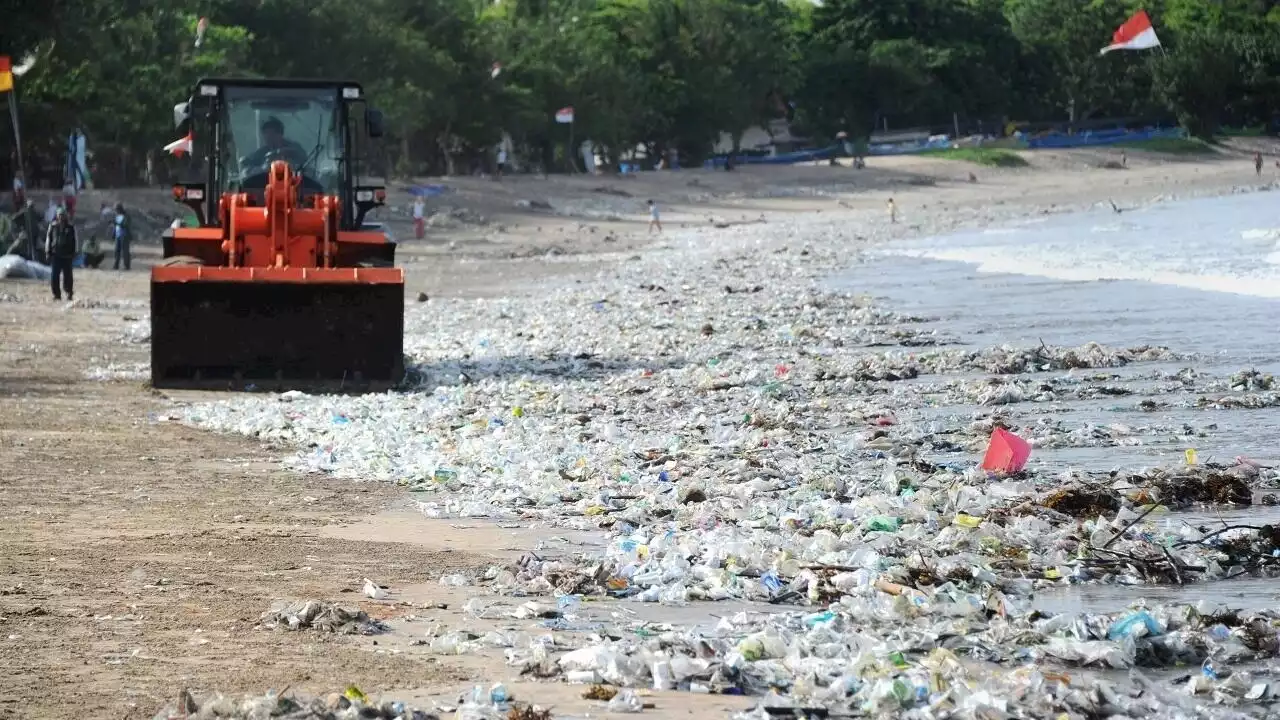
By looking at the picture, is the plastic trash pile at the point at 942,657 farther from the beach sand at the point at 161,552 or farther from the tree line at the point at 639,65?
the tree line at the point at 639,65

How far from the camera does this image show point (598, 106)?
74688 millimetres

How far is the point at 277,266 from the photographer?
15570mm

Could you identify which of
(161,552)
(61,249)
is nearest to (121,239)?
(61,249)

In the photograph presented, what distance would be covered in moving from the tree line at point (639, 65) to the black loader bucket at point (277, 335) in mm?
18533

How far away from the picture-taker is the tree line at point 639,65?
42.8 m

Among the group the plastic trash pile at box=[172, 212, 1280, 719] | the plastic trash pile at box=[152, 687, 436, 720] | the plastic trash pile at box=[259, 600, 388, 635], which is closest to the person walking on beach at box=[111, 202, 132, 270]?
the plastic trash pile at box=[172, 212, 1280, 719]

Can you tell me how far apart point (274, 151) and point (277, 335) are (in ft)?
7.76

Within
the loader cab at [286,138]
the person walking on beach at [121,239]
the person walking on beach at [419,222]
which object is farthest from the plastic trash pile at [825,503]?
the person walking on beach at [419,222]

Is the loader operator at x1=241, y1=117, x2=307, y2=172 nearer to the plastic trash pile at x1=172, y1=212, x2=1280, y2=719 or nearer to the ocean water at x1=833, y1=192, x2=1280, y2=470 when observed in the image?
the plastic trash pile at x1=172, y1=212, x2=1280, y2=719

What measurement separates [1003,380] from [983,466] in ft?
15.6

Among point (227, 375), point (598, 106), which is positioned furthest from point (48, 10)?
point (598, 106)

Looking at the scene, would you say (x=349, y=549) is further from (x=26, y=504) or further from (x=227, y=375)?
(x=227, y=375)

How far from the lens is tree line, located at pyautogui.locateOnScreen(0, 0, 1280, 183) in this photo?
42750 mm

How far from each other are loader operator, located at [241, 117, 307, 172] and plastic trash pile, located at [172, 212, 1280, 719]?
2315 millimetres
